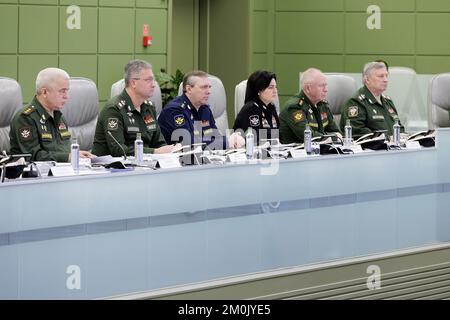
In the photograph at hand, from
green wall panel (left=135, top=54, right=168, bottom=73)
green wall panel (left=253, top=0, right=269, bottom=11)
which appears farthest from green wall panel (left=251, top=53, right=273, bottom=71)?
green wall panel (left=135, top=54, right=168, bottom=73)

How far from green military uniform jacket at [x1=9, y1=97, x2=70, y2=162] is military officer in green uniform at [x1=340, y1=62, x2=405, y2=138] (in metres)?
2.14

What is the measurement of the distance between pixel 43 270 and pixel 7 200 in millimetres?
227

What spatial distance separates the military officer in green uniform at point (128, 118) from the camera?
4.95 metres

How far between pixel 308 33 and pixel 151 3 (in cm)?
166

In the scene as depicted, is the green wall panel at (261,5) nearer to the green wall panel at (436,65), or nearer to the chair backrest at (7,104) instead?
the green wall panel at (436,65)

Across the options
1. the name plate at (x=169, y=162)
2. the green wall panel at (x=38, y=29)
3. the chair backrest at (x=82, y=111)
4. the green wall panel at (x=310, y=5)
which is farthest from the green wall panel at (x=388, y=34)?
the name plate at (x=169, y=162)

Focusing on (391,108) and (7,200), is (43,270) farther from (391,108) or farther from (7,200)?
(391,108)

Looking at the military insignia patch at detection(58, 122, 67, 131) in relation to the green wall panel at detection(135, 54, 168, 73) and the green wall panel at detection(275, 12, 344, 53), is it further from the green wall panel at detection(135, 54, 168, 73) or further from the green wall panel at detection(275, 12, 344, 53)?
the green wall panel at detection(275, 12, 344, 53)

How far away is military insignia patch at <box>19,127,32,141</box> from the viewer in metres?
4.59

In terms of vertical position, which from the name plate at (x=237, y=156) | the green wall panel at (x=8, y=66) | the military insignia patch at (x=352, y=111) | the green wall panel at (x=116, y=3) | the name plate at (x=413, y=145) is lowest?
the name plate at (x=237, y=156)

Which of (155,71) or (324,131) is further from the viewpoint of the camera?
(155,71)

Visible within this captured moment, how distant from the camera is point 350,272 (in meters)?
3.81

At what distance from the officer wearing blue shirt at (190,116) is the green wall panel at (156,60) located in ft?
9.30
